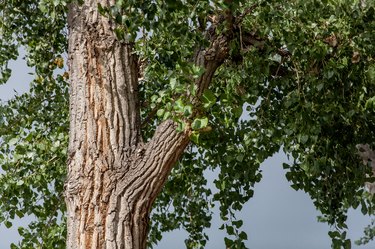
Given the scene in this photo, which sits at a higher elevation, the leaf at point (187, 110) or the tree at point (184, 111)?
the tree at point (184, 111)

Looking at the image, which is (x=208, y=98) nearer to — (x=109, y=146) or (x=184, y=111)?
(x=184, y=111)

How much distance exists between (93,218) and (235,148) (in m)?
1.61

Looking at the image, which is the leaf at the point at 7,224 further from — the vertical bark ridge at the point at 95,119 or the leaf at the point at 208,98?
the leaf at the point at 208,98

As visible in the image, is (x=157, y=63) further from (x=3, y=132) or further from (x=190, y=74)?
(x=3, y=132)

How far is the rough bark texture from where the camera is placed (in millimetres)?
3604

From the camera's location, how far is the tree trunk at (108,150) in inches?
142

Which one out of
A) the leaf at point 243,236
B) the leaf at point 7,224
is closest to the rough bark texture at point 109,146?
the leaf at point 243,236

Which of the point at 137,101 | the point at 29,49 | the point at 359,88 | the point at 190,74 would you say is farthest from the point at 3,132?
the point at 359,88

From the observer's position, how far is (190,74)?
3668mm

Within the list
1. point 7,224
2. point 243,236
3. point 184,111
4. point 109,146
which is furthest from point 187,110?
point 7,224

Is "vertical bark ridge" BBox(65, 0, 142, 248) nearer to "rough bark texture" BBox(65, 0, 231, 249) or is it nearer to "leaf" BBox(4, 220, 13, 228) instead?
"rough bark texture" BBox(65, 0, 231, 249)

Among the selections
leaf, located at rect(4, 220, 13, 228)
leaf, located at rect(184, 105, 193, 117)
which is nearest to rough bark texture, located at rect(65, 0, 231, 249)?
leaf, located at rect(184, 105, 193, 117)

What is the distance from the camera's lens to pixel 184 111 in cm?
323

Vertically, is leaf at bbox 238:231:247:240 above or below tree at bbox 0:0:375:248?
below
